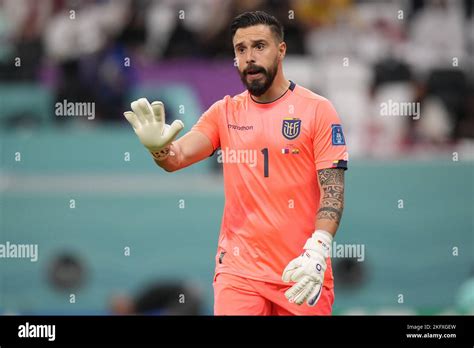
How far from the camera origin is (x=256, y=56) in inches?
310

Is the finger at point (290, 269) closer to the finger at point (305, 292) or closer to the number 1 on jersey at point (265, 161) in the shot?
the finger at point (305, 292)

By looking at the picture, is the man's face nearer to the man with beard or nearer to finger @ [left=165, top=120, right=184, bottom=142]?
the man with beard

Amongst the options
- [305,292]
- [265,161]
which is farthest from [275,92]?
[305,292]

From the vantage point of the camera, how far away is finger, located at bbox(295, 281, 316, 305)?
7.46m

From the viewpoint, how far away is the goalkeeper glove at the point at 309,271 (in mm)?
7426

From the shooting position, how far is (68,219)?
1330 cm

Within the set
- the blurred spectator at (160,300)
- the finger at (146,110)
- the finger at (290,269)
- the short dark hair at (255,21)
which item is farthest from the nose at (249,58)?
the blurred spectator at (160,300)

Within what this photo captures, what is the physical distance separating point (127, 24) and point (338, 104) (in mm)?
2884

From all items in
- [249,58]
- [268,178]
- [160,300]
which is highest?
[249,58]

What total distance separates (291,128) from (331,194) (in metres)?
0.55

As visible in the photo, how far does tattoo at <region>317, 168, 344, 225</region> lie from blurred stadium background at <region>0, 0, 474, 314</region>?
4725 millimetres

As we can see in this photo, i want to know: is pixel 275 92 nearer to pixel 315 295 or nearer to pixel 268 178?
pixel 268 178

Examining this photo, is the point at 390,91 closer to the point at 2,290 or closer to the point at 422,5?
the point at 422,5
